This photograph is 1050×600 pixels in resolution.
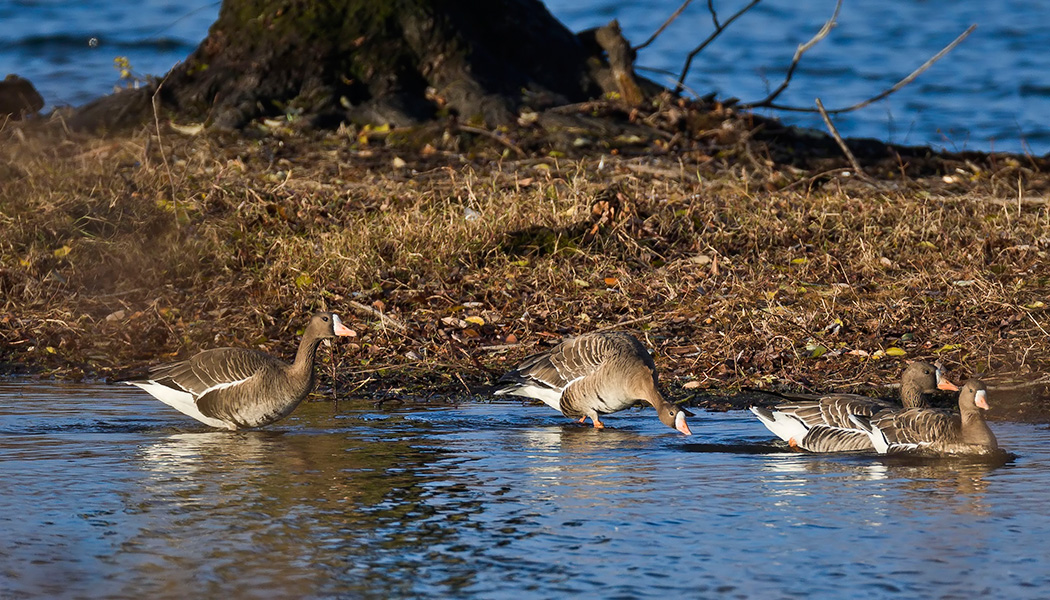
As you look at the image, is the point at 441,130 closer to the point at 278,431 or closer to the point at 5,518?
the point at 278,431

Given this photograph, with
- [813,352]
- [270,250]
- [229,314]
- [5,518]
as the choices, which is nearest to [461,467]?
[5,518]

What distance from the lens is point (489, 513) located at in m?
7.20

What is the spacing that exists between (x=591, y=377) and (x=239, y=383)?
99.7 inches

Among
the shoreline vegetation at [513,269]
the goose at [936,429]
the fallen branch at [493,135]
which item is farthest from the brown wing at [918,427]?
the fallen branch at [493,135]

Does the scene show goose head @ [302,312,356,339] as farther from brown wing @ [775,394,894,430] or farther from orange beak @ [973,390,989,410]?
orange beak @ [973,390,989,410]

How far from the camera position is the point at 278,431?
983 centimetres

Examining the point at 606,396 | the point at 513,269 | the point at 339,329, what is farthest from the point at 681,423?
the point at 513,269

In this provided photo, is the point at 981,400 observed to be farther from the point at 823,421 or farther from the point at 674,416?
the point at 674,416

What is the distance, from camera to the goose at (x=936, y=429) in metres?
8.60

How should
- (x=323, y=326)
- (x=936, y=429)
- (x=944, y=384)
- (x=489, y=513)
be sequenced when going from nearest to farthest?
(x=489, y=513) < (x=936, y=429) < (x=944, y=384) < (x=323, y=326)

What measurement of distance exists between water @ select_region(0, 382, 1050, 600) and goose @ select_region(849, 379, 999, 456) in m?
0.13

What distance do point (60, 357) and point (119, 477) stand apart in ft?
15.2

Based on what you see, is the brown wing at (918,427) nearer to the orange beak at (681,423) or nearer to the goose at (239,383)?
the orange beak at (681,423)

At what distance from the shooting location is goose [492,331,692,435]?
987 cm
